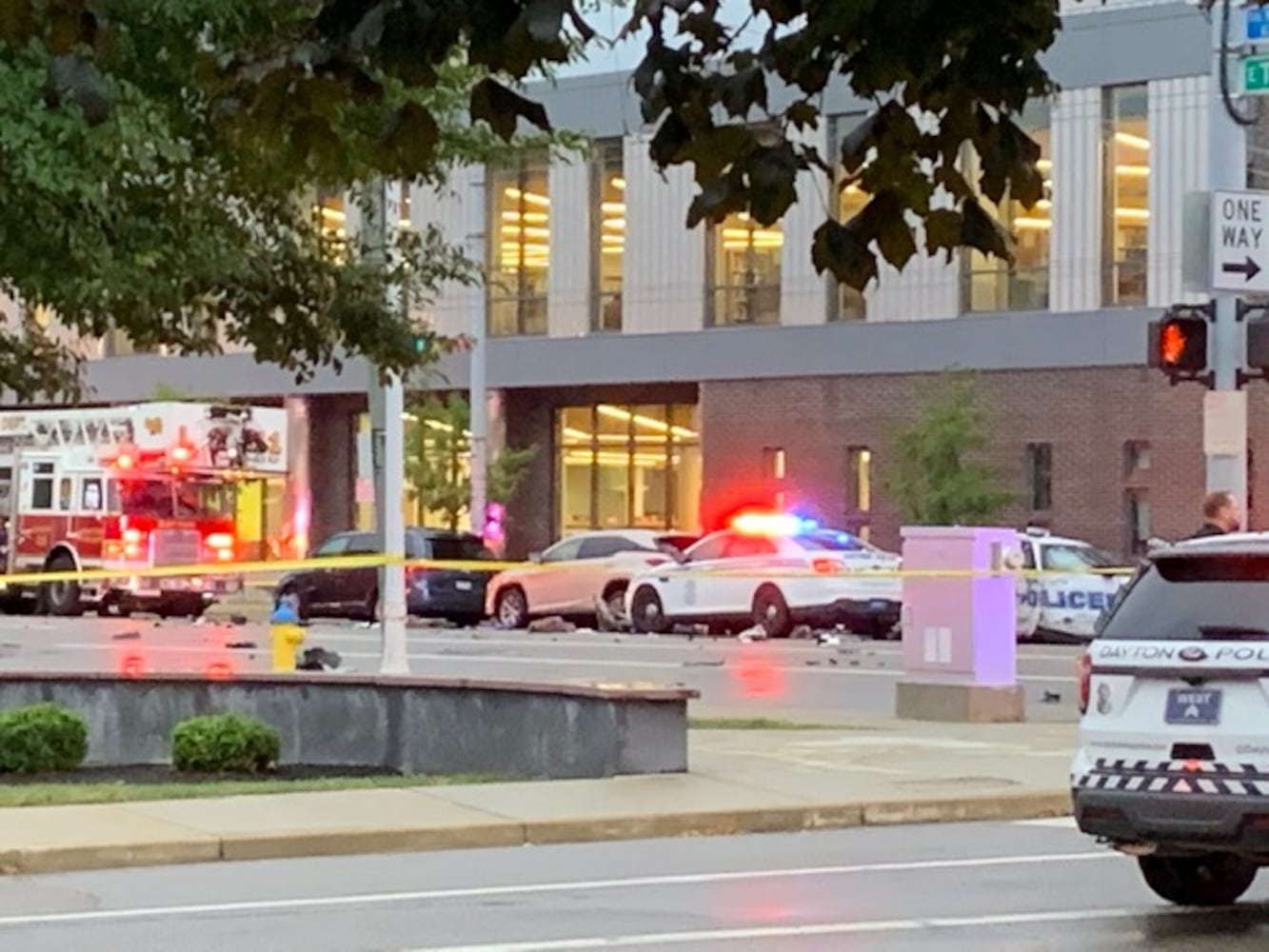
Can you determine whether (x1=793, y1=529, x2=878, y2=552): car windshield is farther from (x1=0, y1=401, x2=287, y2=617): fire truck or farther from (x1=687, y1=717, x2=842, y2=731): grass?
(x1=687, y1=717, x2=842, y2=731): grass

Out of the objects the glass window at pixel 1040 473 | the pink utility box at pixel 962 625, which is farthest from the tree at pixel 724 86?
the glass window at pixel 1040 473

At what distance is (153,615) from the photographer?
43844 mm

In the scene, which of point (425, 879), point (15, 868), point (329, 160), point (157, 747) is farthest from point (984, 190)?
point (157, 747)

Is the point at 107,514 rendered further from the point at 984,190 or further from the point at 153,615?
the point at 984,190

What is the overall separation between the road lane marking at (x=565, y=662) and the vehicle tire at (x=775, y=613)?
17.9ft

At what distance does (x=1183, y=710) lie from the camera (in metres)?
10.7

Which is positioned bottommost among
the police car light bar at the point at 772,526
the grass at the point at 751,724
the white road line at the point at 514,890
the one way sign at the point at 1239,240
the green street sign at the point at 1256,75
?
the white road line at the point at 514,890

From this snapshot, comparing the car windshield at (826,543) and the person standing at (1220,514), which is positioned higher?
the person standing at (1220,514)

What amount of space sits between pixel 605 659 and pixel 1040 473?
15.5m

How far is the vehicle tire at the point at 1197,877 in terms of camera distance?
37.8 feet

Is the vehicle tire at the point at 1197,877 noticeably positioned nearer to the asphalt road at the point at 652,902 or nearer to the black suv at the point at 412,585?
the asphalt road at the point at 652,902

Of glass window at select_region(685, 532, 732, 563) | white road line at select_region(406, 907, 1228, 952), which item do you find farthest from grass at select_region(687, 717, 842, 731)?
glass window at select_region(685, 532, 732, 563)

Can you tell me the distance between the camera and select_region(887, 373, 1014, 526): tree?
41000mm

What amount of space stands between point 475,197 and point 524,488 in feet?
20.5
